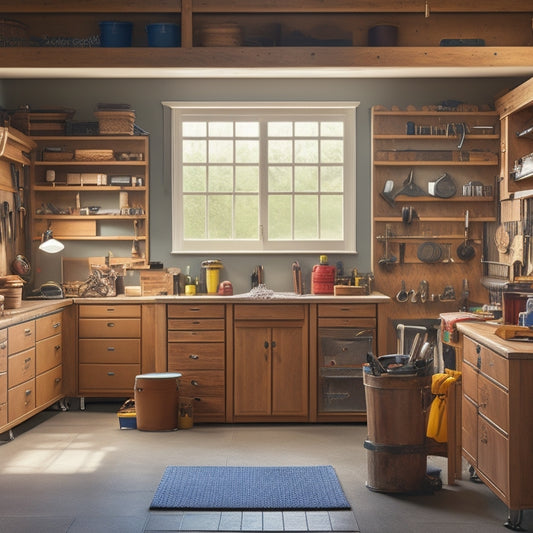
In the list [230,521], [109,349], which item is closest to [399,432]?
[230,521]

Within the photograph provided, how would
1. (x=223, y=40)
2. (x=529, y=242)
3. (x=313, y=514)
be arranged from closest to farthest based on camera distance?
(x=313, y=514)
(x=529, y=242)
(x=223, y=40)

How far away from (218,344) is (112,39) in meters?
2.83

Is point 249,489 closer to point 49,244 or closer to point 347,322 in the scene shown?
point 347,322

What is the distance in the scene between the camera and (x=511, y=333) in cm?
439

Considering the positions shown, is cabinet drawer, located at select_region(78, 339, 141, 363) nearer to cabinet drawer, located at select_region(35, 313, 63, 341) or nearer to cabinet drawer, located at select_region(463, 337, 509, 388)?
cabinet drawer, located at select_region(35, 313, 63, 341)

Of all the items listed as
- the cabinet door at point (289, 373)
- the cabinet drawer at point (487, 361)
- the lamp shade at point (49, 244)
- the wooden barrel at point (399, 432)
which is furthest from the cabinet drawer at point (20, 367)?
the cabinet drawer at point (487, 361)

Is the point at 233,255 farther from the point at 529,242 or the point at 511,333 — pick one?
the point at 511,333

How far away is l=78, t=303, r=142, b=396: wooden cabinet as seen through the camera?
7133mm

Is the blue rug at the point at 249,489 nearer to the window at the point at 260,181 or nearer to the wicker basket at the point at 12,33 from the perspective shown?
the window at the point at 260,181

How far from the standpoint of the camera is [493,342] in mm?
4312

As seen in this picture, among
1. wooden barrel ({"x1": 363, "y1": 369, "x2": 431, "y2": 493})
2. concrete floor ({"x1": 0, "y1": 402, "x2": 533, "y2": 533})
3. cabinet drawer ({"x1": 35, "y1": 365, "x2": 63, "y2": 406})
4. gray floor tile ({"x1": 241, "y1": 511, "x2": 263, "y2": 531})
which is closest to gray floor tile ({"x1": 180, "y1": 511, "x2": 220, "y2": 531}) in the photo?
concrete floor ({"x1": 0, "y1": 402, "x2": 533, "y2": 533})

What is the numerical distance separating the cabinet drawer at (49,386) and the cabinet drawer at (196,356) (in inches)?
40.5

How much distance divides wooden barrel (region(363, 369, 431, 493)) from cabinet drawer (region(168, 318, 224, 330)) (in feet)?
7.51

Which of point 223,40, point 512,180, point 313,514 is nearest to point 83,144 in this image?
point 223,40
